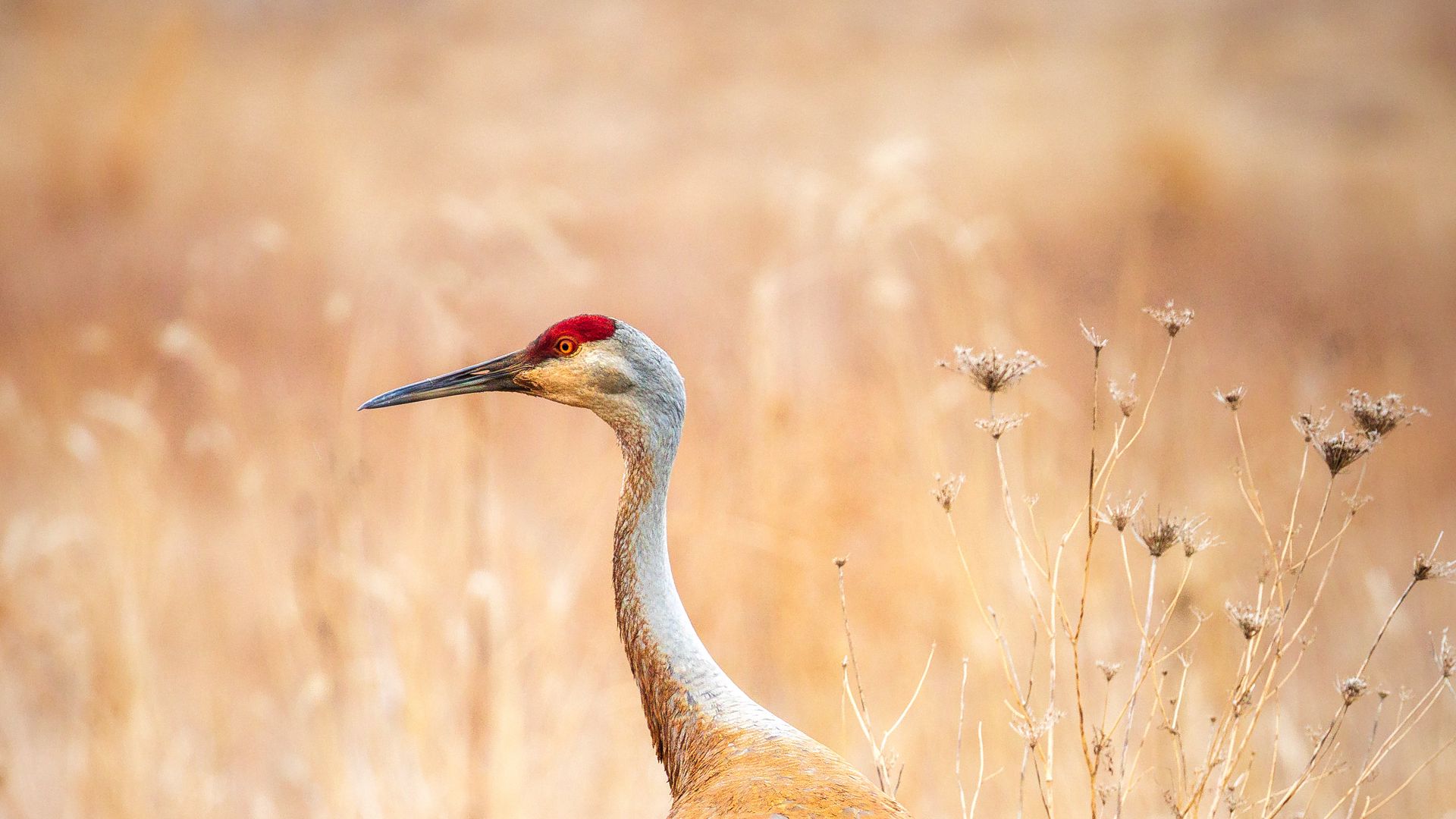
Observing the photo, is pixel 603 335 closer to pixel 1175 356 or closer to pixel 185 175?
pixel 1175 356

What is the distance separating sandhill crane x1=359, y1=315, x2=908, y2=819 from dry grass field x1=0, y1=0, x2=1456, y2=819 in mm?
573

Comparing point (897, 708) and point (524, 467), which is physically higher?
point (524, 467)

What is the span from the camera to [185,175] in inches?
304

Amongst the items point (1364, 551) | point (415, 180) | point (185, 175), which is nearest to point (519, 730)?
point (1364, 551)

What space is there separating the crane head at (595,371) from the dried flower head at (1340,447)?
98 centimetres

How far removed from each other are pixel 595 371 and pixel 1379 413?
1.18 m

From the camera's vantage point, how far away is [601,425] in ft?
22.3

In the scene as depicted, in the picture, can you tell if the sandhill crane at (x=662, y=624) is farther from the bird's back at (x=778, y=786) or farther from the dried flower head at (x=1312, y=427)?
the dried flower head at (x=1312, y=427)

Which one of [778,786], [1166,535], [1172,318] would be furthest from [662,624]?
[1172,318]

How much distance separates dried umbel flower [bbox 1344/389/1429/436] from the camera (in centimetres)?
149

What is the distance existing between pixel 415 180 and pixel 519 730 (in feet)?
18.2

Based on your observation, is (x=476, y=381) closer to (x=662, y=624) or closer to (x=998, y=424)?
(x=662, y=624)

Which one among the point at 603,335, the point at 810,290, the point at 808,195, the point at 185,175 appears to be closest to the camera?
the point at 603,335

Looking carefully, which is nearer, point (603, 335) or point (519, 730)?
point (603, 335)
